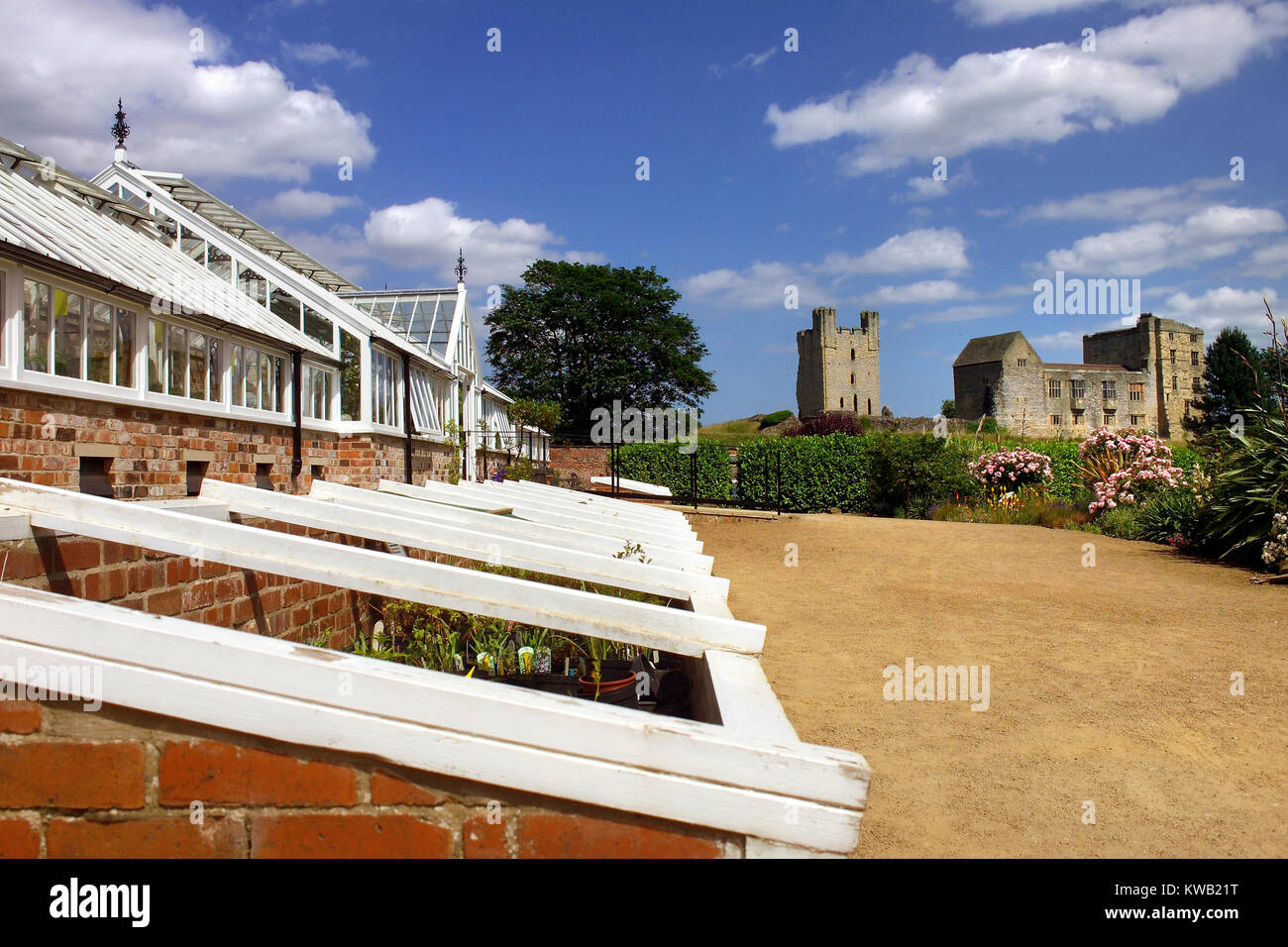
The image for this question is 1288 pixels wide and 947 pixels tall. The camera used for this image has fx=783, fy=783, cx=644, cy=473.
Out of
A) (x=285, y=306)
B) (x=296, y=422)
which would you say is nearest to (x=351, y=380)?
(x=285, y=306)

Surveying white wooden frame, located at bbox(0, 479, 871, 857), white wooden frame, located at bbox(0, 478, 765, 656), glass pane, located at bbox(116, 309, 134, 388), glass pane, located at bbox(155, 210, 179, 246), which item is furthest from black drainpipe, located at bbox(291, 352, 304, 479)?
white wooden frame, located at bbox(0, 479, 871, 857)

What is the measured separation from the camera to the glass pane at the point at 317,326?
9.48 metres

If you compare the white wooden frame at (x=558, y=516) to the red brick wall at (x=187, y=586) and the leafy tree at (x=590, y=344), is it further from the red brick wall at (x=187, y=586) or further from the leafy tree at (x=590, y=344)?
the leafy tree at (x=590, y=344)

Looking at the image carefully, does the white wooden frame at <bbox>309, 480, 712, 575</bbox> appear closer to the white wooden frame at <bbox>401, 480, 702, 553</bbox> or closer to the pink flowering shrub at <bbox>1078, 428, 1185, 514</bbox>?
the white wooden frame at <bbox>401, 480, 702, 553</bbox>

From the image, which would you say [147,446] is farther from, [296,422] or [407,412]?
[407,412]

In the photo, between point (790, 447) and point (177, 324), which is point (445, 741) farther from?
point (790, 447)

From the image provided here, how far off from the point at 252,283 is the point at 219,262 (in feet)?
1.69

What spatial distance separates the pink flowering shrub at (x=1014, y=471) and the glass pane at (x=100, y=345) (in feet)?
57.9

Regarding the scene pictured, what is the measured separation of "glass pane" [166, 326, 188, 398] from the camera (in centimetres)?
521

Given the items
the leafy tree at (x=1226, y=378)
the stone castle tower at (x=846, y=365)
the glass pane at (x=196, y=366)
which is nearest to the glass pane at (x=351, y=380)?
the glass pane at (x=196, y=366)

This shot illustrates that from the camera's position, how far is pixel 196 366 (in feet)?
18.4

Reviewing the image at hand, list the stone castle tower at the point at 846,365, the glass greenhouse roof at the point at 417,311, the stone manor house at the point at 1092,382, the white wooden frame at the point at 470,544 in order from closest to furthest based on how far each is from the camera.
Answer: the white wooden frame at the point at 470,544 < the glass greenhouse roof at the point at 417,311 < the stone manor house at the point at 1092,382 < the stone castle tower at the point at 846,365
